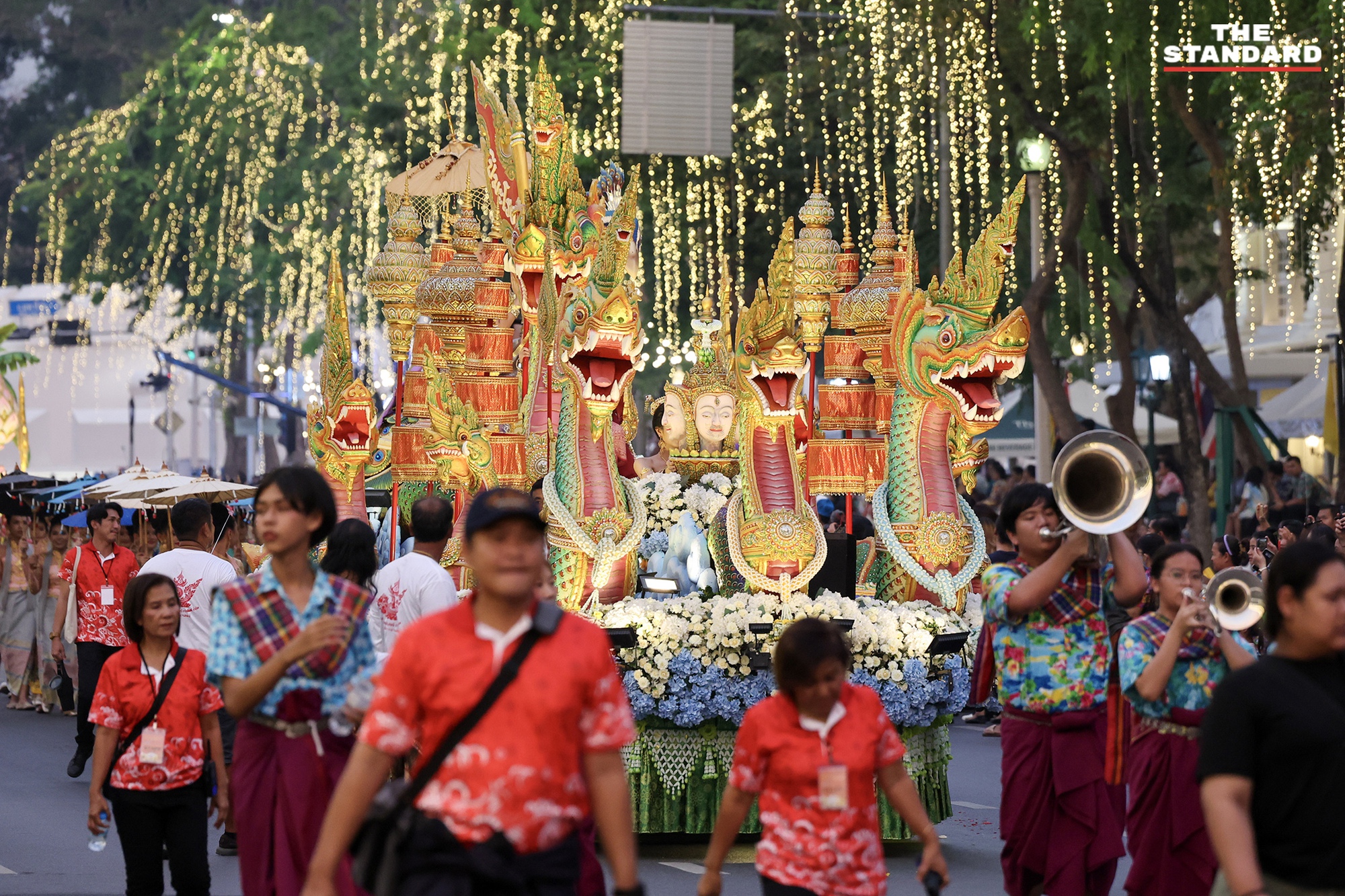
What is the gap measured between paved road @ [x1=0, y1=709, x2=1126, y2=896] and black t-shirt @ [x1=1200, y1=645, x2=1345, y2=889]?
472cm

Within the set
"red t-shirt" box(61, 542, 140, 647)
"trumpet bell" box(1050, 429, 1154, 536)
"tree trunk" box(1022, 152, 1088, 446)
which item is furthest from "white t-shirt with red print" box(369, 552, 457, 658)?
"tree trunk" box(1022, 152, 1088, 446)

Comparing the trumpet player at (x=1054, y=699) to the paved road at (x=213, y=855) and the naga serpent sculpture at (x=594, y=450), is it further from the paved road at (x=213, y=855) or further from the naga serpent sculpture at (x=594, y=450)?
the naga serpent sculpture at (x=594, y=450)

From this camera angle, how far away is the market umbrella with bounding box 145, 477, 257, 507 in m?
16.5

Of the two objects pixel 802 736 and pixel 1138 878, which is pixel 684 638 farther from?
pixel 802 736

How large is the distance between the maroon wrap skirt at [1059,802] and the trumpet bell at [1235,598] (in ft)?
2.81

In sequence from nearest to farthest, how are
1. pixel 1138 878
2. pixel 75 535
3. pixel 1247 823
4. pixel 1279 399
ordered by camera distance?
pixel 1247 823 < pixel 1138 878 < pixel 75 535 < pixel 1279 399

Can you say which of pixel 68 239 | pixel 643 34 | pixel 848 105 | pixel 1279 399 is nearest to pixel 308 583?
pixel 643 34

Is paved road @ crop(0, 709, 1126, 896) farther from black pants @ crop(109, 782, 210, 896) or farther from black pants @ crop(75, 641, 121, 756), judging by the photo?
black pants @ crop(109, 782, 210, 896)

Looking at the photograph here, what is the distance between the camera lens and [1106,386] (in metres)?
38.4

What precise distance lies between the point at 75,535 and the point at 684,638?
8.96 metres

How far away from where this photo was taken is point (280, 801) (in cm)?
591

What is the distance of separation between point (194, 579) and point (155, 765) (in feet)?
9.03

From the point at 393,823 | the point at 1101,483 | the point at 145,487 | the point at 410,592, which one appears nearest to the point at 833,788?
the point at 393,823

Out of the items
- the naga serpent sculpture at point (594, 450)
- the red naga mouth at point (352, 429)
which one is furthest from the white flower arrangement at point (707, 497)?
the red naga mouth at point (352, 429)
